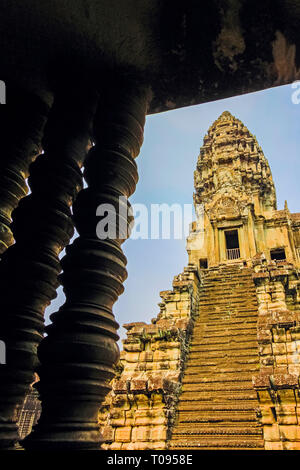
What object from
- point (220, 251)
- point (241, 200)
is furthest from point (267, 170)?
point (220, 251)

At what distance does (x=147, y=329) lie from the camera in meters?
11.2

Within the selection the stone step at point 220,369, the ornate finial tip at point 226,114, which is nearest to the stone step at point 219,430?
the stone step at point 220,369

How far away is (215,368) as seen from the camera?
9914mm

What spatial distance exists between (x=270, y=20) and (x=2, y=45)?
209cm

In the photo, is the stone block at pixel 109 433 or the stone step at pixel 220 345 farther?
the stone step at pixel 220 345

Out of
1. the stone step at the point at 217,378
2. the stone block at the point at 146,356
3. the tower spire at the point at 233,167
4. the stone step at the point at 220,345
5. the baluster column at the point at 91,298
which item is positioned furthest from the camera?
the tower spire at the point at 233,167

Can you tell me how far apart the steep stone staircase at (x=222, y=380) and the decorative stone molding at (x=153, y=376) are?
1.28 ft

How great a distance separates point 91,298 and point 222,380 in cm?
834

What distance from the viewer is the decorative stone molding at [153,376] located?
8.59 meters

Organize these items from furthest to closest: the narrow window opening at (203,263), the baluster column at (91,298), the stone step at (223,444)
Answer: the narrow window opening at (203,263) < the stone step at (223,444) < the baluster column at (91,298)

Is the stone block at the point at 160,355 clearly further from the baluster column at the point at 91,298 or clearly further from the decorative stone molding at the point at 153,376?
the baluster column at the point at 91,298

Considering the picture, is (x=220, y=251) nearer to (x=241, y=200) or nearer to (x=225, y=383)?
(x=241, y=200)

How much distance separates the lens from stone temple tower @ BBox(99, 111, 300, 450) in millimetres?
7574

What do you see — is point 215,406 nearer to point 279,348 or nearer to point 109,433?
point 279,348
